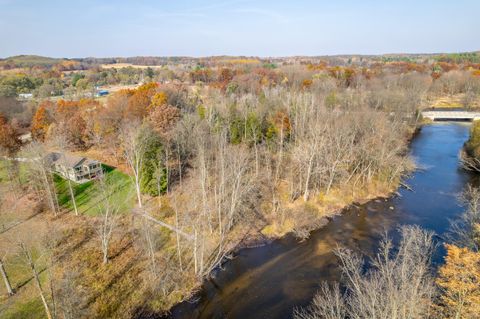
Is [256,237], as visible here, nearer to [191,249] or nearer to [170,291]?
[191,249]

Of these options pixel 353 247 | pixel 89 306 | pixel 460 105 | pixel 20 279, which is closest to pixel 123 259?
pixel 89 306

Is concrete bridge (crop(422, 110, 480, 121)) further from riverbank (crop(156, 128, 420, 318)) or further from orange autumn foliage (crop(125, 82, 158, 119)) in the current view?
orange autumn foliage (crop(125, 82, 158, 119))

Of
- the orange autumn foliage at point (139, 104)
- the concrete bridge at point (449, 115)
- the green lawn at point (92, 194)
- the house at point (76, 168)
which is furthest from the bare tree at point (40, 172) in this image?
the concrete bridge at point (449, 115)

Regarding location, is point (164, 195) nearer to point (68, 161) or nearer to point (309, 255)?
point (68, 161)

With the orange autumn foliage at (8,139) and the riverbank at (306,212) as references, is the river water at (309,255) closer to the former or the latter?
the riverbank at (306,212)

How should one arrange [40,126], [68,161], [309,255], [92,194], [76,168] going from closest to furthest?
1. [309,255]
2. [92,194]
3. [76,168]
4. [68,161]
5. [40,126]

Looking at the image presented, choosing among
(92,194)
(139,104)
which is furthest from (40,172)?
(139,104)
